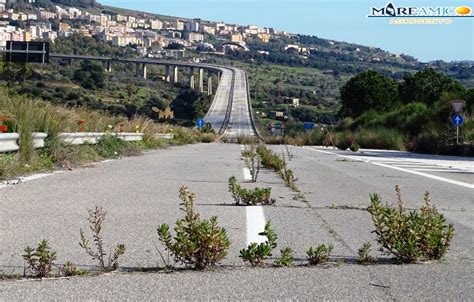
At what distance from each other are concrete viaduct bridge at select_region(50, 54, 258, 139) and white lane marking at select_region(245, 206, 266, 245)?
63.3 meters

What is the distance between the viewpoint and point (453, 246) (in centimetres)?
745

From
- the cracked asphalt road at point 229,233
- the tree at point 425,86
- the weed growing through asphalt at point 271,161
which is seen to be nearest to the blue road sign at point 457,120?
the weed growing through asphalt at point 271,161

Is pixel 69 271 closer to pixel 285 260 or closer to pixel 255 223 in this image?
pixel 285 260

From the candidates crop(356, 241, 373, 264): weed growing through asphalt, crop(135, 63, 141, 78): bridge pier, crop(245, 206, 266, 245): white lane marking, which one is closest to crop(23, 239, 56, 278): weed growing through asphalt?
crop(245, 206, 266, 245): white lane marking

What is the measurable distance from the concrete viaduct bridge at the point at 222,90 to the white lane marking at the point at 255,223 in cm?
6331

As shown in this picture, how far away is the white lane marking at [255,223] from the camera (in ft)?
24.7

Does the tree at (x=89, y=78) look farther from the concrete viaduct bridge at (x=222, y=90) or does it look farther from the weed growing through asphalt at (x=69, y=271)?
the weed growing through asphalt at (x=69, y=271)

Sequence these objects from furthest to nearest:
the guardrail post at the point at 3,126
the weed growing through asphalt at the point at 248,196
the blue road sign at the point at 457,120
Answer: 1. the blue road sign at the point at 457,120
2. the guardrail post at the point at 3,126
3. the weed growing through asphalt at the point at 248,196

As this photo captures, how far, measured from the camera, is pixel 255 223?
848cm

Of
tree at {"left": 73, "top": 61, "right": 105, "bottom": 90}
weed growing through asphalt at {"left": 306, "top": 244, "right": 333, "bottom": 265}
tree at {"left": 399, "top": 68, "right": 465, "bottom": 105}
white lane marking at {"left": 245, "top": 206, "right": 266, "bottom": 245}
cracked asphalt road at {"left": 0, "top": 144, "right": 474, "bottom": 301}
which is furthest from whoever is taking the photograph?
tree at {"left": 399, "top": 68, "right": 465, "bottom": 105}

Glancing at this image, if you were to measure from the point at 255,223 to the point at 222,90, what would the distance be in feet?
366

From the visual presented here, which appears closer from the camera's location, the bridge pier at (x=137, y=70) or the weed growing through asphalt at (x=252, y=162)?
the weed growing through asphalt at (x=252, y=162)

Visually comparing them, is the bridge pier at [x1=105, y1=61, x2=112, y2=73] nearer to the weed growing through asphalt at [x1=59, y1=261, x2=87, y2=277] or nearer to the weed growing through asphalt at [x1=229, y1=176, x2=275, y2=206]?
the weed growing through asphalt at [x1=229, y1=176, x2=275, y2=206]

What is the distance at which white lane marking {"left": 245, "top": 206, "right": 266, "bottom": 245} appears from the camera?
752 centimetres
